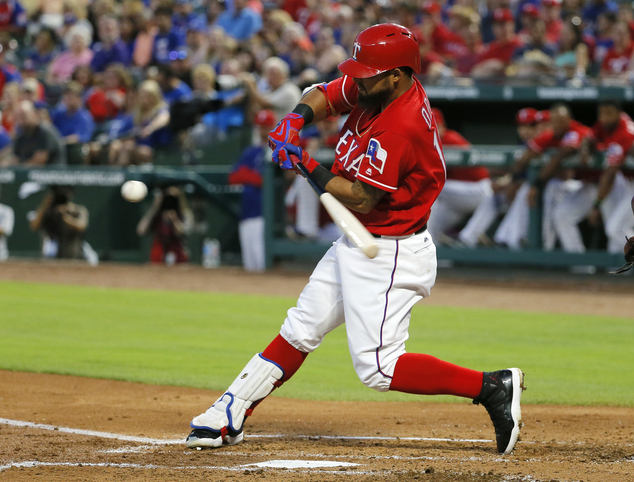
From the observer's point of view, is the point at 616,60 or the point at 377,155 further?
the point at 616,60

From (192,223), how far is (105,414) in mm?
7355

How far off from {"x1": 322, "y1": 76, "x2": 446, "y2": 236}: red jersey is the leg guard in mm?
778

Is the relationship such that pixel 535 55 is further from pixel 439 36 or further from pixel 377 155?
pixel 377 155

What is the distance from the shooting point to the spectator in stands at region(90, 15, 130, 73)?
14.8 metres

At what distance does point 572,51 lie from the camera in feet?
36.0

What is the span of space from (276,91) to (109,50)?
444cm

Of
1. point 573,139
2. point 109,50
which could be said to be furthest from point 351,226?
point 109,50

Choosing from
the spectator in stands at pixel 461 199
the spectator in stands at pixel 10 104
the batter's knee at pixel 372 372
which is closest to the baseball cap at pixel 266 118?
the spectator in stands at pixel 461 199

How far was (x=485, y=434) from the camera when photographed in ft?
14.4

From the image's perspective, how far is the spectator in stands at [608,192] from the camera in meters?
9.81

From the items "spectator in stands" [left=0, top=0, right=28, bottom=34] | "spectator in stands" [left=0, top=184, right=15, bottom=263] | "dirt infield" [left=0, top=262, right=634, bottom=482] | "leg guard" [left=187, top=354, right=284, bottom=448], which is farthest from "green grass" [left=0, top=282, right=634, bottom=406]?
"spectator in stands" [left=0, top=0, right=28, bottom=34]

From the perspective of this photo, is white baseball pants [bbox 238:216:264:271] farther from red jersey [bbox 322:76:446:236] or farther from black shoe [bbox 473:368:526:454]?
black shoe [bbox 473:368:526:454]

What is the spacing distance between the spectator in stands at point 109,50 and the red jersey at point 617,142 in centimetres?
786

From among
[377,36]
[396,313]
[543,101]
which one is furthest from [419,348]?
[543,101]
